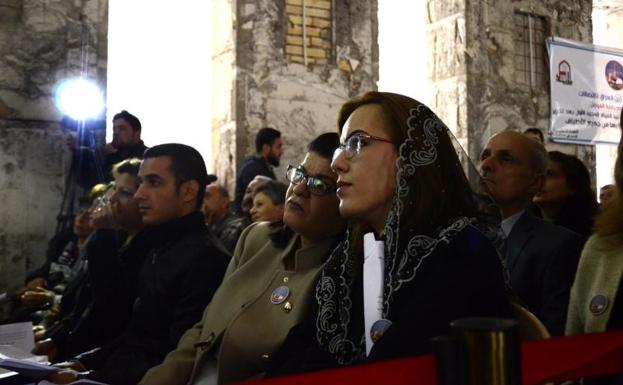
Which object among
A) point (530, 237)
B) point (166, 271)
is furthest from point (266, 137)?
point (530, 237)

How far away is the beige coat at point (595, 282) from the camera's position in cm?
197

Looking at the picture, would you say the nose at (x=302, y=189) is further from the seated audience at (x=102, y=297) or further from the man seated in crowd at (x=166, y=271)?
the seated audience at (x=102, y=297)

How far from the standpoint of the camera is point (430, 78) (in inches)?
326

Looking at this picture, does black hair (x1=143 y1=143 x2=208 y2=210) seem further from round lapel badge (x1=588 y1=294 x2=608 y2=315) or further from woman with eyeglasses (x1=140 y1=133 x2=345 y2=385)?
round lapel badge (x1=588 y1=294 x2=608 y2=315)

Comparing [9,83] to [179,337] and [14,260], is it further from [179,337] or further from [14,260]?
[179,337]

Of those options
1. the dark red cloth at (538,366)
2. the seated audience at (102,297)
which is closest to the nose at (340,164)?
the dark red cloth at (538,366)

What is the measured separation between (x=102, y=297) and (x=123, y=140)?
2654 millimetres

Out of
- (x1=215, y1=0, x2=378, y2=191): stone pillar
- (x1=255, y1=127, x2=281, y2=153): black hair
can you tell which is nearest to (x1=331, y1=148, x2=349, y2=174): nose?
(x1=255, y1=127, x2=281, y2=153): black hair

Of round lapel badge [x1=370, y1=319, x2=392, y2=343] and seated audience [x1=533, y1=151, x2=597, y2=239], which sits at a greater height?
seated audience [x1=533, y1=151, x2=597, y2=239]

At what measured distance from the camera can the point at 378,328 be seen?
165cm

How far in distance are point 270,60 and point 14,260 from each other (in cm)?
299

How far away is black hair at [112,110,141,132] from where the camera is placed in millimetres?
5637

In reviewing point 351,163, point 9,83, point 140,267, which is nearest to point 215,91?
point 9,83

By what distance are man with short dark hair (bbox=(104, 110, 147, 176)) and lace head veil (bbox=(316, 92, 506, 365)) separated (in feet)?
13.3
